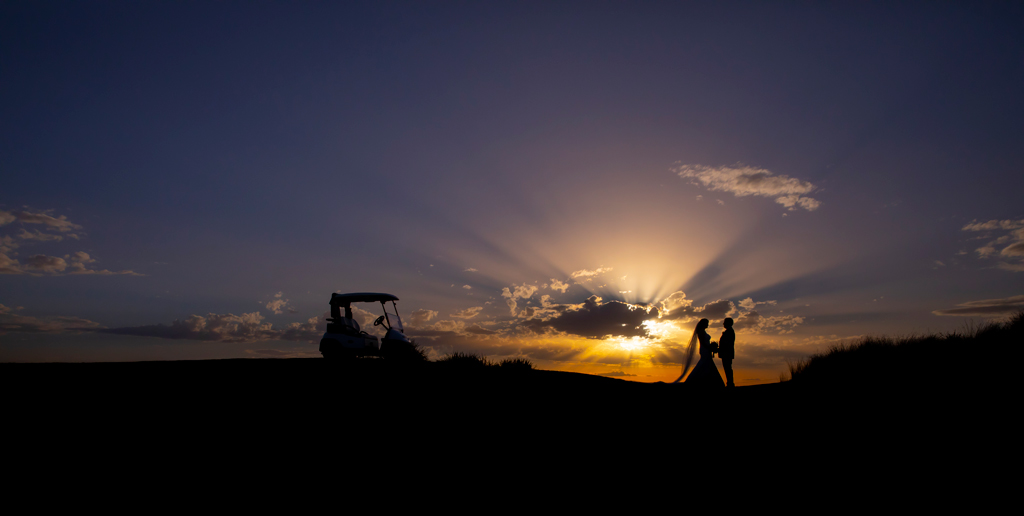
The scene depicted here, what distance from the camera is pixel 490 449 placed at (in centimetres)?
700

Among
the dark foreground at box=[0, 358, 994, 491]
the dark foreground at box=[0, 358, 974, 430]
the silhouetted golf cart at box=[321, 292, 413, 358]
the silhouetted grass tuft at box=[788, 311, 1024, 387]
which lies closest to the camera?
the dark foreground at box=[0, 358, 994, 491]

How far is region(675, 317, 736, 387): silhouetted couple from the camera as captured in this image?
1247 cm

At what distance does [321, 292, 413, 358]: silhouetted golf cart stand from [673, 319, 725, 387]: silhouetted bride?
11403mm

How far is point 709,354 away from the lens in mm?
12633

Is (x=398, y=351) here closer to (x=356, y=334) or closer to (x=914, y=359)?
(x=356, y=334)

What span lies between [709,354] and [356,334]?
13286mm

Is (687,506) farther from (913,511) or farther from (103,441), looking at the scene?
(103,441)

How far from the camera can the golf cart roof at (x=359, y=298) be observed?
1902 centimetres

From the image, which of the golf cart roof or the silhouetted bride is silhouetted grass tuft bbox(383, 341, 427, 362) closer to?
the golf cart roof

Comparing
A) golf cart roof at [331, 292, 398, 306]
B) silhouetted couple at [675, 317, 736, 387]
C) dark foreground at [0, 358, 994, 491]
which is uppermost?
golf cart roof at [331, 292, 398, 306]

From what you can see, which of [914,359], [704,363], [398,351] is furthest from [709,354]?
[398,351]

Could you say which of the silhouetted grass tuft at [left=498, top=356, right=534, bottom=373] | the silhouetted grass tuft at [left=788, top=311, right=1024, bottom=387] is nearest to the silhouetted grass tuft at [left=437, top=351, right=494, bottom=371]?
the silhouetted grass tuft at [left=498, top=356, right=534, bottom=373]

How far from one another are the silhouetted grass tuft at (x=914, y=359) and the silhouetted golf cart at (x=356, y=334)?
594 inches

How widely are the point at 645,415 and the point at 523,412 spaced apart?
2684mm
